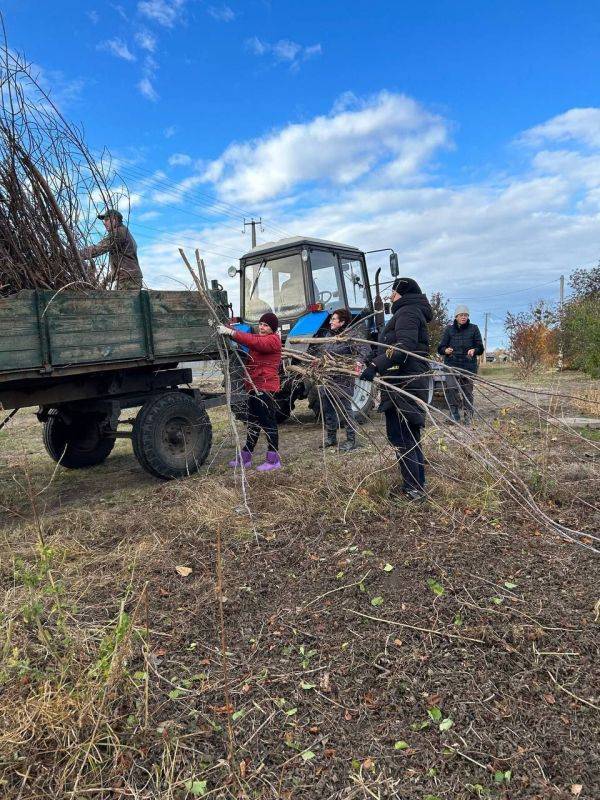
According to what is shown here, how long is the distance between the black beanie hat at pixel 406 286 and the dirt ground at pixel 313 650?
150 cm

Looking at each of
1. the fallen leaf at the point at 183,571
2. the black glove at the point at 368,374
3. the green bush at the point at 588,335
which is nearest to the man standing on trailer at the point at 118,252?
the black glove at the point at 368,374

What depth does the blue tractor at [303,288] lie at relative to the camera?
7.64 m

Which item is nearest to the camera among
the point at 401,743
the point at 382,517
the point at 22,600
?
the point at 401,743

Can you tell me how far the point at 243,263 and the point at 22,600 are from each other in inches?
263

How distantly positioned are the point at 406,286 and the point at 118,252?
280 centimetres

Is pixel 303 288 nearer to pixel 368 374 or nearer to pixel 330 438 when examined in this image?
pixel 330 438

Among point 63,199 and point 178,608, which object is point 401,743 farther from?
point 63,199

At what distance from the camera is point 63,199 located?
15.9 ft

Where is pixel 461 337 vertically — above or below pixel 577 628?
above

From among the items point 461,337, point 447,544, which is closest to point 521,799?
point 447,544

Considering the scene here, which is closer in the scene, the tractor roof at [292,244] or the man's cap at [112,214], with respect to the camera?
the man's cap at [112,214]

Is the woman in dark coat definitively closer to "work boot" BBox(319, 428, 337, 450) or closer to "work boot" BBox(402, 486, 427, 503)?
"work boot" BBox(319, 428, 337, 450)

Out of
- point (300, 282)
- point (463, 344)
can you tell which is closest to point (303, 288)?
point (300, 282)

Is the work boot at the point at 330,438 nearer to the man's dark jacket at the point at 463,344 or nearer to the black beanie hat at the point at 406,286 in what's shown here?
the man's dark jacket at the point at 463,344
